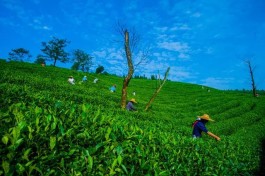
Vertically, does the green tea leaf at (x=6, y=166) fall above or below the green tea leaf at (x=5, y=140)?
below

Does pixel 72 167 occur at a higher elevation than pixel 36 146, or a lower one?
lower

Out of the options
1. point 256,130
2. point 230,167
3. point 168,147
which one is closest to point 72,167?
point 168,147

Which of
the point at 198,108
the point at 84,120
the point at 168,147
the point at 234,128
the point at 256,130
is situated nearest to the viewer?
the point at 84,120

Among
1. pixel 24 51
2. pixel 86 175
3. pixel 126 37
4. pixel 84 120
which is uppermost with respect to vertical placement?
pixel 24 51

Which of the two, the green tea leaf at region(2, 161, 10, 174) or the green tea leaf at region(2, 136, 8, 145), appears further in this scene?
the green tea leaf at region(2, 136, 8, 145)

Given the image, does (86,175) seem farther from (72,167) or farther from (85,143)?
(85,143)

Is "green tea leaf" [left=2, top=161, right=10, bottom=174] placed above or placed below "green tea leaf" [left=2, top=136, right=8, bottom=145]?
below

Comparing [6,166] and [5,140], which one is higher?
[5,140]

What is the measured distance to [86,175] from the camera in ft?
7.27

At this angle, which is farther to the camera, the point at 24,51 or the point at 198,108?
the point at 24,51

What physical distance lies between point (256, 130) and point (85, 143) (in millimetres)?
22972

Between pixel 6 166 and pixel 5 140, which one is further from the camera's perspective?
pixel 5 140

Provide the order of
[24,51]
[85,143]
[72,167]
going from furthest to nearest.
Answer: [24,51]
[85,143]
[72,167]

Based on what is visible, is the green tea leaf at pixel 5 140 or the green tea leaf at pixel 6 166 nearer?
the green tea leaf at pixel 6 166
